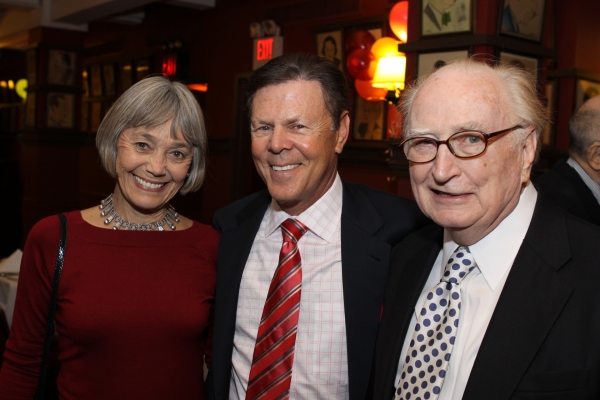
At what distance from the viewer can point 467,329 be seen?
4.33ft

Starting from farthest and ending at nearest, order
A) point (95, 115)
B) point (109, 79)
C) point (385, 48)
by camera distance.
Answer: point (95, 115) → point (109, 79) → point (385, 48)

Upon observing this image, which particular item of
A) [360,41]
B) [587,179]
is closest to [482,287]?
[587,179]

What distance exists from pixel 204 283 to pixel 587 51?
5206 millimetres

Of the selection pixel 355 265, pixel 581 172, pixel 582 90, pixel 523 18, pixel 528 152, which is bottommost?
pixel 355 265

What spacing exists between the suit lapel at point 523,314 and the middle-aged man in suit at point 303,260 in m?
0.47

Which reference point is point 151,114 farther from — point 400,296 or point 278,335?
point 400,296

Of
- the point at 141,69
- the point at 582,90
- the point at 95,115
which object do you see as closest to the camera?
the point at 582,90

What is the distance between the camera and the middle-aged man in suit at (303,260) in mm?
1663

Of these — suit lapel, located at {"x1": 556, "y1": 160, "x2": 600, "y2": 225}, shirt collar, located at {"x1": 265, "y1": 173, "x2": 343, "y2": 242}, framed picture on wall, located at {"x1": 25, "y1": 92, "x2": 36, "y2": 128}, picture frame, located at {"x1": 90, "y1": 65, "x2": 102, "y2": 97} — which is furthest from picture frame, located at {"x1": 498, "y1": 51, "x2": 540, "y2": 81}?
picture frame, located at {"x1": 90, "y1": 65, "x2": 102, "y2": 97}

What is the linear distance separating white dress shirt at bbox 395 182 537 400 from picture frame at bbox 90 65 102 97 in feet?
35.4

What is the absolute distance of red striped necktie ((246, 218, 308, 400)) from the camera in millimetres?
1648

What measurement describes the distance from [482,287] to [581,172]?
2.09 metres

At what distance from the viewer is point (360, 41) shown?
18.6 ft

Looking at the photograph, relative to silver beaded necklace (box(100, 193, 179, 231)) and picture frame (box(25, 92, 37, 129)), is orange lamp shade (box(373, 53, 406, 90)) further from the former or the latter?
picture frame (box(25, 92, 37, 129))
